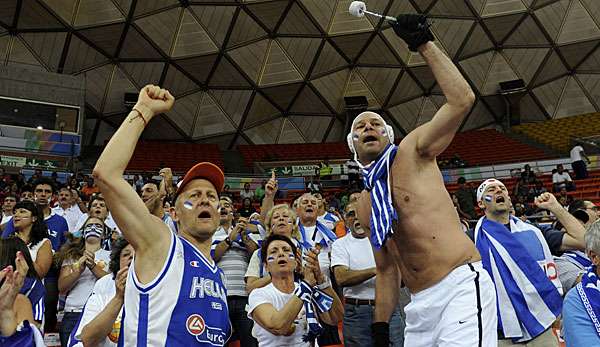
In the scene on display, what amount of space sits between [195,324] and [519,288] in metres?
2.75

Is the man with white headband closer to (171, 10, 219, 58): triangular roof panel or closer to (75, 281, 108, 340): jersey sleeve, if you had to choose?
(75, 281, 108, 340): jersey sleeve

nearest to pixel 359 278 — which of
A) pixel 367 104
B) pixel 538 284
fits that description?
pixel 538 284

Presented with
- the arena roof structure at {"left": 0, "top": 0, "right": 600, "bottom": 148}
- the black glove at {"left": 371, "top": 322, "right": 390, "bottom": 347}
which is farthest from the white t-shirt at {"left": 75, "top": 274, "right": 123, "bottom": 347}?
the arena roof structure at {"left": 0, "top": 0, "right": 600, "bottom": 148}

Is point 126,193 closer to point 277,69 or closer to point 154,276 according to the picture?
point 154,276

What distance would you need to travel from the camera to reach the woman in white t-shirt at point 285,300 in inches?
155

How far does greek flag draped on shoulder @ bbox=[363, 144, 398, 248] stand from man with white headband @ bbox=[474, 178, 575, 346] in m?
1.53

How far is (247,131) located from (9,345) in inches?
909

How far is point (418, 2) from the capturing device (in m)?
23.0

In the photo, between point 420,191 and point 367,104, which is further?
point 367,104

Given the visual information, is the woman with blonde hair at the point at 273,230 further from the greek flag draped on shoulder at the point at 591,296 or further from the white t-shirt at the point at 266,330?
the greek flag draped on shoulder at the point at 591,296

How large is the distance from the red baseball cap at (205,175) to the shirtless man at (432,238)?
0.82 m

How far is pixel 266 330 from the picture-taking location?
13.5 ft

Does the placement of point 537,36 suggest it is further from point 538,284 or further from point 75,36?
point 538,284

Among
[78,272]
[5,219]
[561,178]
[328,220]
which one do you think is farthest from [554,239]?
[561,178]
